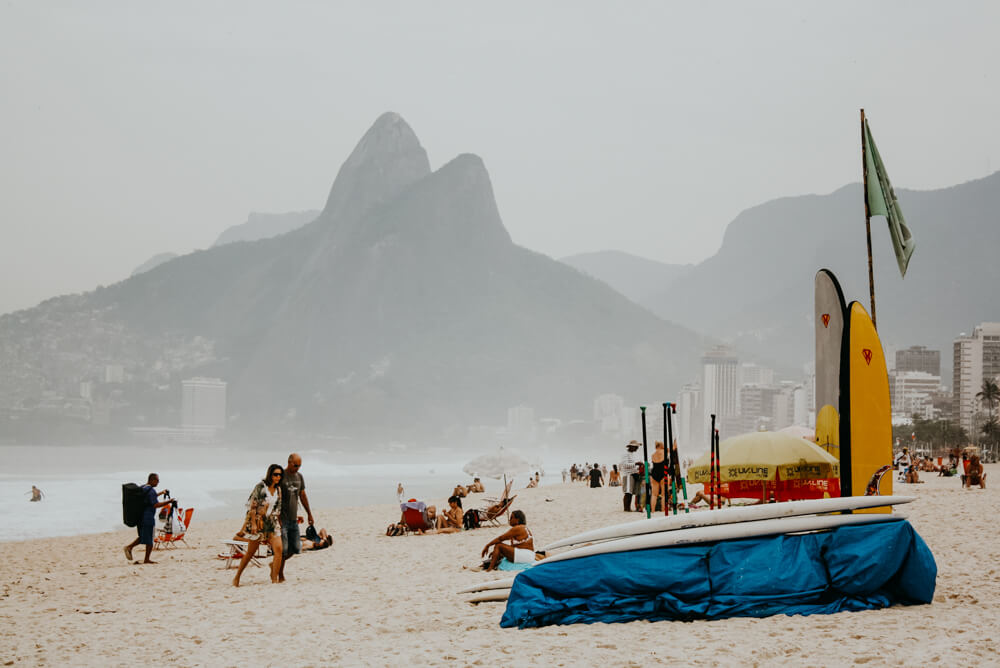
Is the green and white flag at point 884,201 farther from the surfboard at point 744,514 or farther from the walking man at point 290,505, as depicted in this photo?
the walking man at point 290,505

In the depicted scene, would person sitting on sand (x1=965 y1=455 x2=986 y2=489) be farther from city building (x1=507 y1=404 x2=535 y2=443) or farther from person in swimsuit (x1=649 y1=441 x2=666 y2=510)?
city building (x1=507 y1=404 x2=535 y2=443)

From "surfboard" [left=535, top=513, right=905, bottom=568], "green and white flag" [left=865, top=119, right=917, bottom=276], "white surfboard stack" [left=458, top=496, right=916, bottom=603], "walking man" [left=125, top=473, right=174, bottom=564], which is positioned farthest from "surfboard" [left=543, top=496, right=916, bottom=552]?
"walking man" [left=125, top=473, right=174, bottom=564]

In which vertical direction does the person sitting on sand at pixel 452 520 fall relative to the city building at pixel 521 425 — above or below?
above

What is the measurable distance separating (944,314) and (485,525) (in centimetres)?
20542

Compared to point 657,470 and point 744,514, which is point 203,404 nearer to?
point 657,470

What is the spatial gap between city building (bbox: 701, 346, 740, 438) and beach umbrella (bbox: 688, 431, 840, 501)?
16385 cm

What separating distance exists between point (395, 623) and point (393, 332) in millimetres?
172536

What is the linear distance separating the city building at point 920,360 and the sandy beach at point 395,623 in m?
170

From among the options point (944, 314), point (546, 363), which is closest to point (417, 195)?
point (546, 363)

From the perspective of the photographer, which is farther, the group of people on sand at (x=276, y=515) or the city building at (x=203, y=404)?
the city building at (x=203, y=404)

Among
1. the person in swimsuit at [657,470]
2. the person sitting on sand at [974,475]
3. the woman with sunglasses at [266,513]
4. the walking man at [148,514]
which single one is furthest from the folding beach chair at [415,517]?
the person sitting on sand at [974,475]

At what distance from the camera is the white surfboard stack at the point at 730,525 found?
6520mm

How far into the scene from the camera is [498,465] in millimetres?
23219

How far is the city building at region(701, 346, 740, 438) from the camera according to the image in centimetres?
17550
